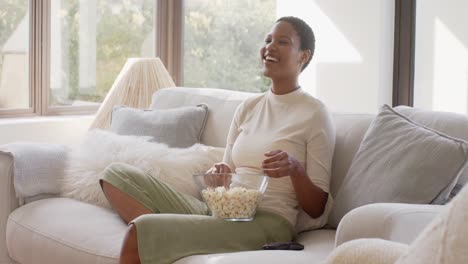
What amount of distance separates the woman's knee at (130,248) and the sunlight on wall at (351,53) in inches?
92.4

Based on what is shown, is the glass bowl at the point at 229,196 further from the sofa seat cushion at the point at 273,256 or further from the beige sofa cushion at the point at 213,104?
the beige sofa cushion at the point at 213,104

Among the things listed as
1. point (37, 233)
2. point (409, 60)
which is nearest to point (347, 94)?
point (409, 60)

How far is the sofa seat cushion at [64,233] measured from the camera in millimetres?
2564

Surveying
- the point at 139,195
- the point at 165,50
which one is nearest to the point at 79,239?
the point at 139,195

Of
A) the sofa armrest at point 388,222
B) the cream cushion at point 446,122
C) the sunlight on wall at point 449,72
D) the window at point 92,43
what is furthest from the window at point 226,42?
the sofa armrest at point 388,222

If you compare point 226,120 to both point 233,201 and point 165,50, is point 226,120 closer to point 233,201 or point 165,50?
point 233,201

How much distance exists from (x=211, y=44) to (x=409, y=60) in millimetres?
A: 1524

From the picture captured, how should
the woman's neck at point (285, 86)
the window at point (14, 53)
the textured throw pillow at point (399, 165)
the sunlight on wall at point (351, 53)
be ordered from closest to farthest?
1. the textured throw pillow at point (399, 165)
2. the woman's neck at point (285, 86)
3. the sunlight on wall at point (351, 53)
4. the window at point (14, 53)

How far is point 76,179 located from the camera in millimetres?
3113

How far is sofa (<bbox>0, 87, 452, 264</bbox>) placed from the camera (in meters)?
1.90

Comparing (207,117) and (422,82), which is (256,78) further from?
(207,117)

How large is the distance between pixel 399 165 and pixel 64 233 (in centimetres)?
118

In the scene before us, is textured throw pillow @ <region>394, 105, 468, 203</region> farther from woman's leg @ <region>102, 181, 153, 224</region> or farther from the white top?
woman's leg @ <region>102, 181, 153, 224</region>

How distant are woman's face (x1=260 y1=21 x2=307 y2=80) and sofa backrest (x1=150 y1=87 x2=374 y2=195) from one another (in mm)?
239
